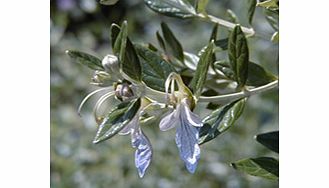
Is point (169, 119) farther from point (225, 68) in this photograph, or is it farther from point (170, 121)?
point (225, 68)

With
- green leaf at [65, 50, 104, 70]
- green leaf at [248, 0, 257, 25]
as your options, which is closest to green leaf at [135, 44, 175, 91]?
green leaf at [65, 50, 104, 70]

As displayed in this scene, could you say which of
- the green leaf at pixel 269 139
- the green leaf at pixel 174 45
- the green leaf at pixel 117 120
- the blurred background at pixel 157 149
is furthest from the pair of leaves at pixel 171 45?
the blurred background at pixel 157 149

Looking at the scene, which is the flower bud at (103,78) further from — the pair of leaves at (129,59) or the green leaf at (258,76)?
the green leaf at (258,76)

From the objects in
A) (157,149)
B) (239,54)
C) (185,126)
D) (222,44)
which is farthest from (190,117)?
(157,149)

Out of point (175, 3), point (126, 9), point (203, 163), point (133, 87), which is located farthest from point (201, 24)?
point (133, 87)
